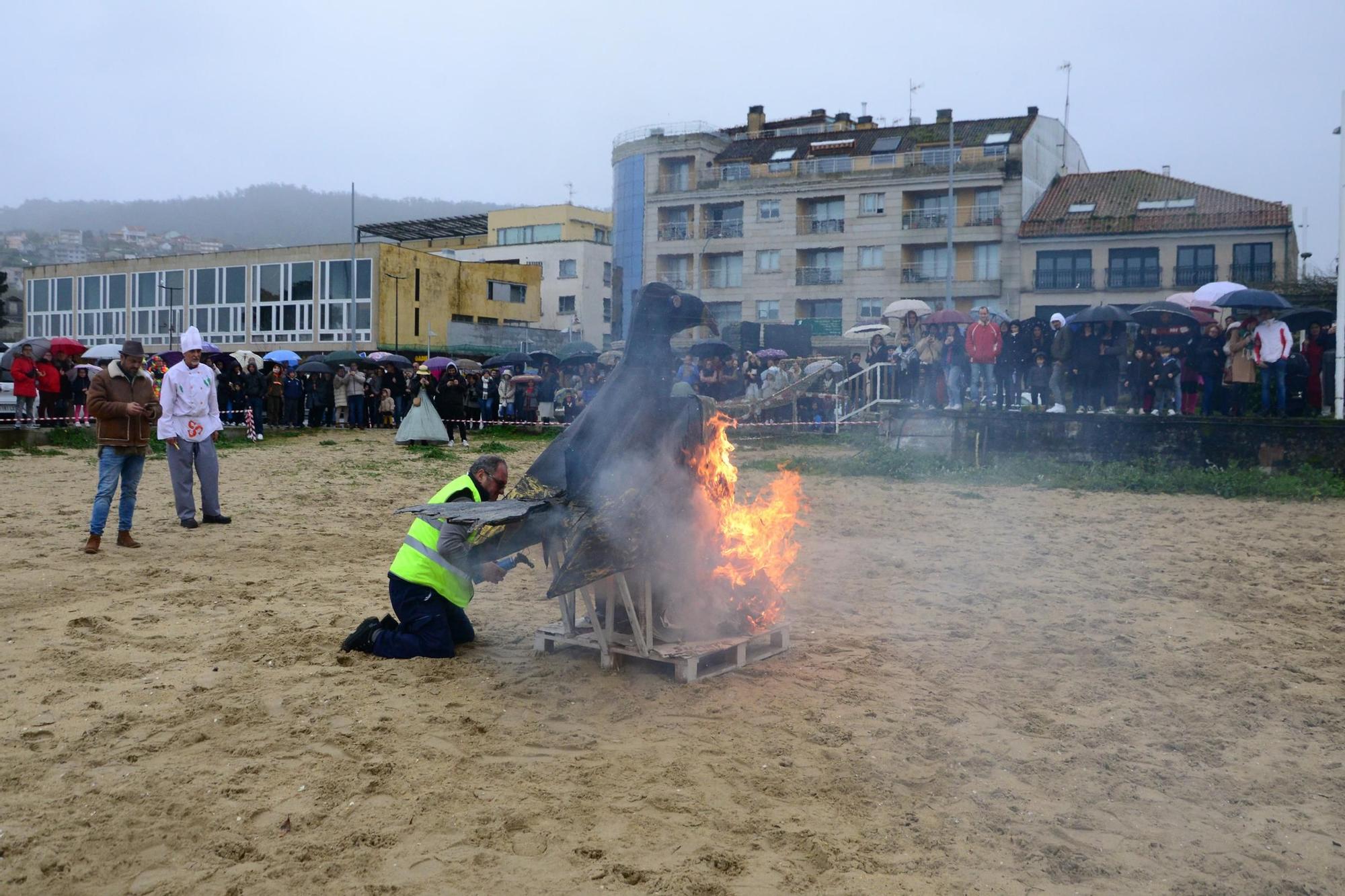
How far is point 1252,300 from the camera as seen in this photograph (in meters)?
16.6

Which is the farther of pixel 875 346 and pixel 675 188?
pixel 675 188

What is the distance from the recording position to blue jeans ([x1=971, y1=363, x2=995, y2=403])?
63.7ft

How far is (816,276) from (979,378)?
37904mm

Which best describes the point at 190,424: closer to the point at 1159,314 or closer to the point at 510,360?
the point at 1159,314

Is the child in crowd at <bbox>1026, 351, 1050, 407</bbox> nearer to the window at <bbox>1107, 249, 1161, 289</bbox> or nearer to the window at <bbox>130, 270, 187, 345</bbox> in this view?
the window at <bbox>1107, 249, 1161, 289</bbox>

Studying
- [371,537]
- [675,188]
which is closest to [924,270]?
[675,188]

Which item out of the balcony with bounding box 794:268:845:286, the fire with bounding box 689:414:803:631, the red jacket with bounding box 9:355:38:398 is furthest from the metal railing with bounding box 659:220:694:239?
the fire with bounding box 689:414:803:631

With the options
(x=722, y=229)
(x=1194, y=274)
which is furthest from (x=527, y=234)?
(x=1194, y=274)

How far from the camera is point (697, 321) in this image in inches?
278

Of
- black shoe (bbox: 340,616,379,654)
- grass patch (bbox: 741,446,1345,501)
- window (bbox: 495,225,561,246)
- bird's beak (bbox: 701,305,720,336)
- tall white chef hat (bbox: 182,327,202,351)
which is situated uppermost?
window (bbox: 495,225,561,246)

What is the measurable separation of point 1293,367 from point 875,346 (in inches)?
354

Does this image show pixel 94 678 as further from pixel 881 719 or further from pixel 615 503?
pixel 881 719

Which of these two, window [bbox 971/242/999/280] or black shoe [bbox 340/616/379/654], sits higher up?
window [bbox 971/242/999/280]

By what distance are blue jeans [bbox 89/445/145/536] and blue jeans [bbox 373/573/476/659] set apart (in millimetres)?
4500
